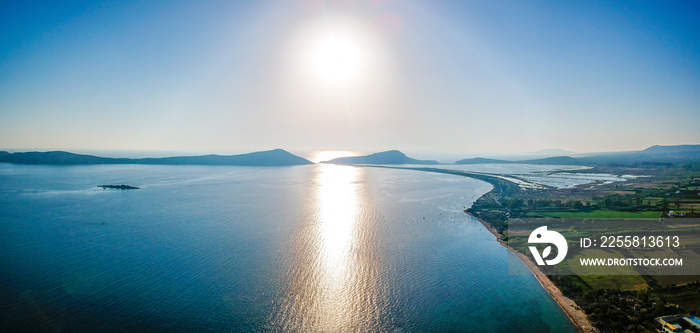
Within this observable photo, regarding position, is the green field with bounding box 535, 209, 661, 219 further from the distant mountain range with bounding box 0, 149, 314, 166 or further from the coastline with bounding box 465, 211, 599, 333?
the distant mountain range with bounding box 0, 149, 314, 166

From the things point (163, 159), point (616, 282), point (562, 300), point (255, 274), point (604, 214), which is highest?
point (163, 159)

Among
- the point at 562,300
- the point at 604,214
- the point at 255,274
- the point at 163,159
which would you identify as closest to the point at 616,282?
the point at 562,300

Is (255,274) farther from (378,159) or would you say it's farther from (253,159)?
(378,159)

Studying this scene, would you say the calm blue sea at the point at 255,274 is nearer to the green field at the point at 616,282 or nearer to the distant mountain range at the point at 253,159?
the green field at the point at 616,282

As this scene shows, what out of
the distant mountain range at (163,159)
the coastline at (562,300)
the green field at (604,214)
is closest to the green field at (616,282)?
the coastline at (562,300)

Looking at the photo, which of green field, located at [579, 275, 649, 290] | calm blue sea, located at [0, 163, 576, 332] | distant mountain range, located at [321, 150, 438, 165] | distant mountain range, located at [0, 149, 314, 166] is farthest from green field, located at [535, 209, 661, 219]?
distant mountain range, located at [321, 150, 438, 165]

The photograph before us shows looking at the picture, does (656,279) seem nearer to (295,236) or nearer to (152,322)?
(295,236)
